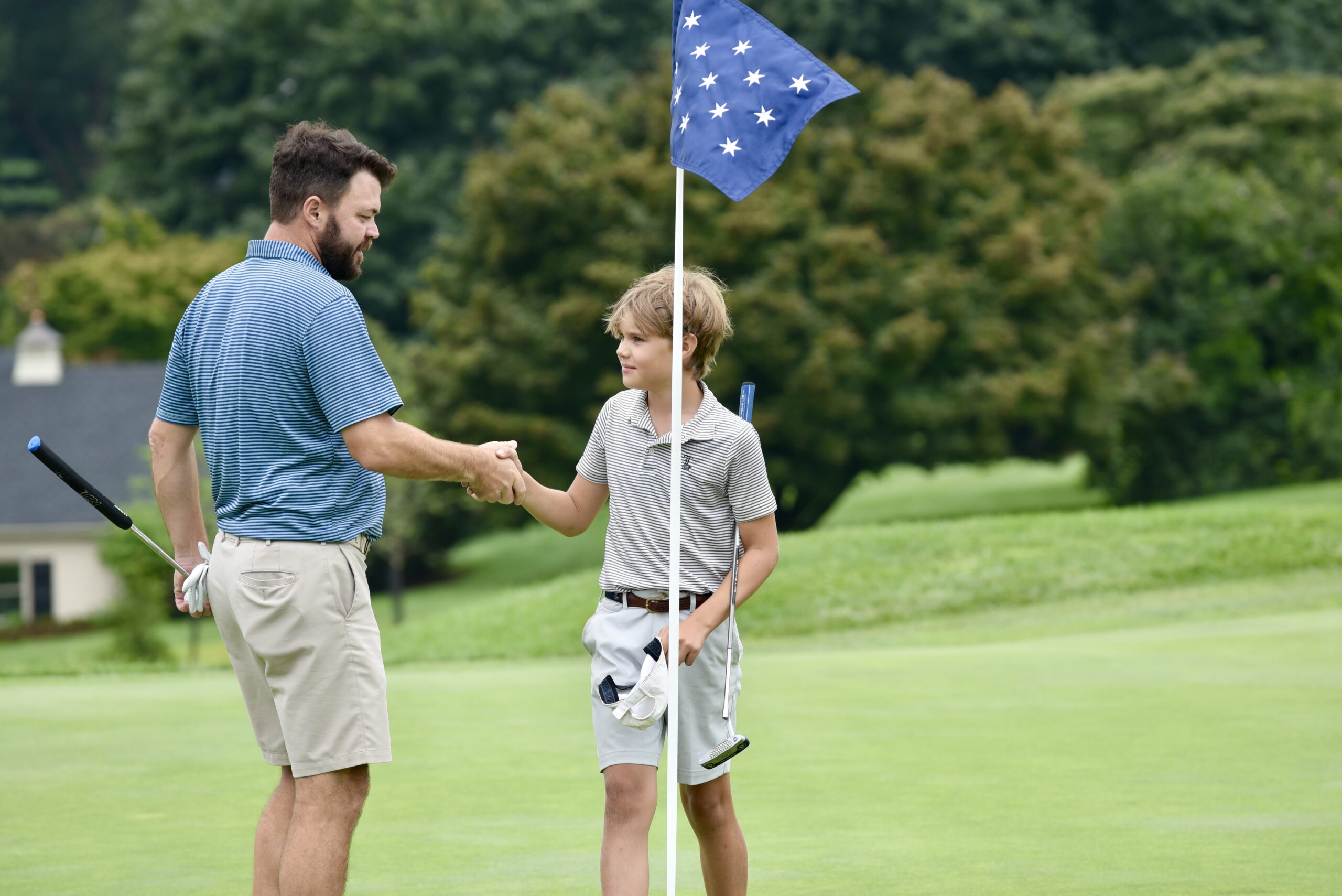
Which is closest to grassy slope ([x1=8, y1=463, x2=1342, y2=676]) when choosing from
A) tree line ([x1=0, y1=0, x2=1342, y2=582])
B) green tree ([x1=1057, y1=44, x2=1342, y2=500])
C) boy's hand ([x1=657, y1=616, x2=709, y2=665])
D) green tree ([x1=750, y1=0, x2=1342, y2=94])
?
tree line ([x1=0, y1=0, x2=1342, y2=582])

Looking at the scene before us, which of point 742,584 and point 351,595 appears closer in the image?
point 351,595

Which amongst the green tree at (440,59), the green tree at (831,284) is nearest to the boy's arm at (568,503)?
the green tree at (831,284)

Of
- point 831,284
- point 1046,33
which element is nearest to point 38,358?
point 831,284

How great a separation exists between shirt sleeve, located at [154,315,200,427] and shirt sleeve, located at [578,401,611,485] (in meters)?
0.97

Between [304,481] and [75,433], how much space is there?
3102 centimetres

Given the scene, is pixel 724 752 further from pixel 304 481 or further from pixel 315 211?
pixel 315 211

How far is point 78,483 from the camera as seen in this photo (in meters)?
4.38

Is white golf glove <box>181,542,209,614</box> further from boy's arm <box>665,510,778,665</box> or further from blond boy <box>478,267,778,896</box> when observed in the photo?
boy's arm <box>665,510,778,665</box>

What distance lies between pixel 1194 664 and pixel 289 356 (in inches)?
280

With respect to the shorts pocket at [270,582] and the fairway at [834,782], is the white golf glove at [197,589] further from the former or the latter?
the fairway at [834,782]

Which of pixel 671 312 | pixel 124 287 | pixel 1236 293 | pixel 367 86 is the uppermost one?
pixel 367 86

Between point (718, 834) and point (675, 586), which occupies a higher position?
point (675, 586)

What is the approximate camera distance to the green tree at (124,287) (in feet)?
122

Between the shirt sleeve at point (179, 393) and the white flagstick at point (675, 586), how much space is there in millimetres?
1168
